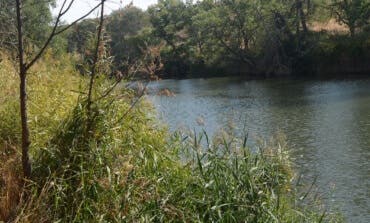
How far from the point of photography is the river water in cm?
1186

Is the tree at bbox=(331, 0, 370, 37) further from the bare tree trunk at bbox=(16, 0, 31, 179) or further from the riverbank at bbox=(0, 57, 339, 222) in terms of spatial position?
the bare tree trunk at bbox=(16, 0, 31, 179)

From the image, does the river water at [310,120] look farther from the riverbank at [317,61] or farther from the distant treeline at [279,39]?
the distant treeline at [279,39]

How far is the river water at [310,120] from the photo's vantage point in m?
11.9

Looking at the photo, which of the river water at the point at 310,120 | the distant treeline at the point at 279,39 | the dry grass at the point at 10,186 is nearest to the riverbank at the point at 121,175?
the dry grass at the point at 10,186

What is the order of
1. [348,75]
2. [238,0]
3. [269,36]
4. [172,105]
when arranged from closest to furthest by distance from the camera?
[172,105] → [348,75] → [269,36] → [238,0]

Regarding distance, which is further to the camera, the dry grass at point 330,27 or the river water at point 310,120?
the dry grass at point 330,27

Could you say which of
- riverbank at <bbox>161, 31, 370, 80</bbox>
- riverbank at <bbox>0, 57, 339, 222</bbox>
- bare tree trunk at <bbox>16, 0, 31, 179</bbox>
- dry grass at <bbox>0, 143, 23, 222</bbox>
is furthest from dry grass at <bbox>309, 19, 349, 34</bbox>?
bare tree trunk at <bbox>16, 0, 31, 179</bbox>

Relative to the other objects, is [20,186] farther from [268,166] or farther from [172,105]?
A: [172,105]

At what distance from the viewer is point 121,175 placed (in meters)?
5.67

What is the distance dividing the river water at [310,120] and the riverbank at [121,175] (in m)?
0.73

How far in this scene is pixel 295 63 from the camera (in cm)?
4916

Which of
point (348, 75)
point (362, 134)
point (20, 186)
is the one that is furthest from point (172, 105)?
point (20, 186)

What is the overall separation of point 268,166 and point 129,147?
7.40 feet

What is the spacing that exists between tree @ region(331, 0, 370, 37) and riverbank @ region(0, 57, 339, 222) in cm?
3939
